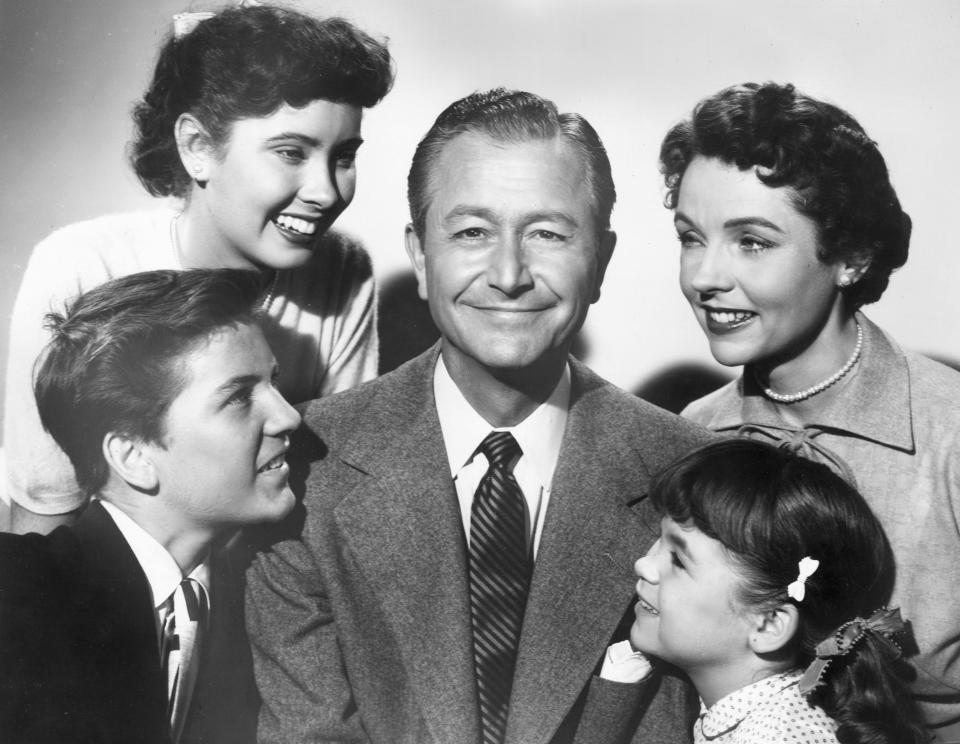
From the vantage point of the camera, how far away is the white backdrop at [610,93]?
217cm

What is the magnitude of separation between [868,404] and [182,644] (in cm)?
164

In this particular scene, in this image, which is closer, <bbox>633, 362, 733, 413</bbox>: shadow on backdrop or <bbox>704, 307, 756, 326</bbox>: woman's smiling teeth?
<bbox>704, 307, 756, 326</bbox>: woman's smiling teeth

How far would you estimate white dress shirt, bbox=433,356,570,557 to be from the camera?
2195 millimetres

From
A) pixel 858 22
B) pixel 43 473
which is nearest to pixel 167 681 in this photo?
pixel 43 473

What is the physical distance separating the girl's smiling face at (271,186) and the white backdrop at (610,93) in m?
0.10

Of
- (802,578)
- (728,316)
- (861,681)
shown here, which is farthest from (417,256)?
(861,681)

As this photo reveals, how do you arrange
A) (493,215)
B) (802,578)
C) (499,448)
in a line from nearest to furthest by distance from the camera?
(802,578) < (493,215) < (499,448)

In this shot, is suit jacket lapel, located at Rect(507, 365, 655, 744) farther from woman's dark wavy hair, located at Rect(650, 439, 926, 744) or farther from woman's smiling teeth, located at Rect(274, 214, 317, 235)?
woman's smiling teeth, located at Rect(274, 214, 317, 235)

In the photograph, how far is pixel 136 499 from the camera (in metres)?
2.04

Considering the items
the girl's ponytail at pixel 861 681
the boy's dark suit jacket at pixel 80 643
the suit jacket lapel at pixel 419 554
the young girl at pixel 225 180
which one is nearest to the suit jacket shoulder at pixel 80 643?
the boy's dark suit jacket at pixel 80 643

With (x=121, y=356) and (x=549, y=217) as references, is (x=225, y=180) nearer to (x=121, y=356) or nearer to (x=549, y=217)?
(x=121, y=356)

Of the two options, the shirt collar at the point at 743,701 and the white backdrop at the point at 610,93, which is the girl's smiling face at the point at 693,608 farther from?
the white backdrop at the point at 610,93

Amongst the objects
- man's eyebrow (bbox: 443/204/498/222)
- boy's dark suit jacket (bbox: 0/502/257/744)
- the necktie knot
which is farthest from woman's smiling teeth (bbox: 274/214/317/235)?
boy's dark suit jacket (bbox: 0/502/257/744)

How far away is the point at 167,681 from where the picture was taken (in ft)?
6.81
